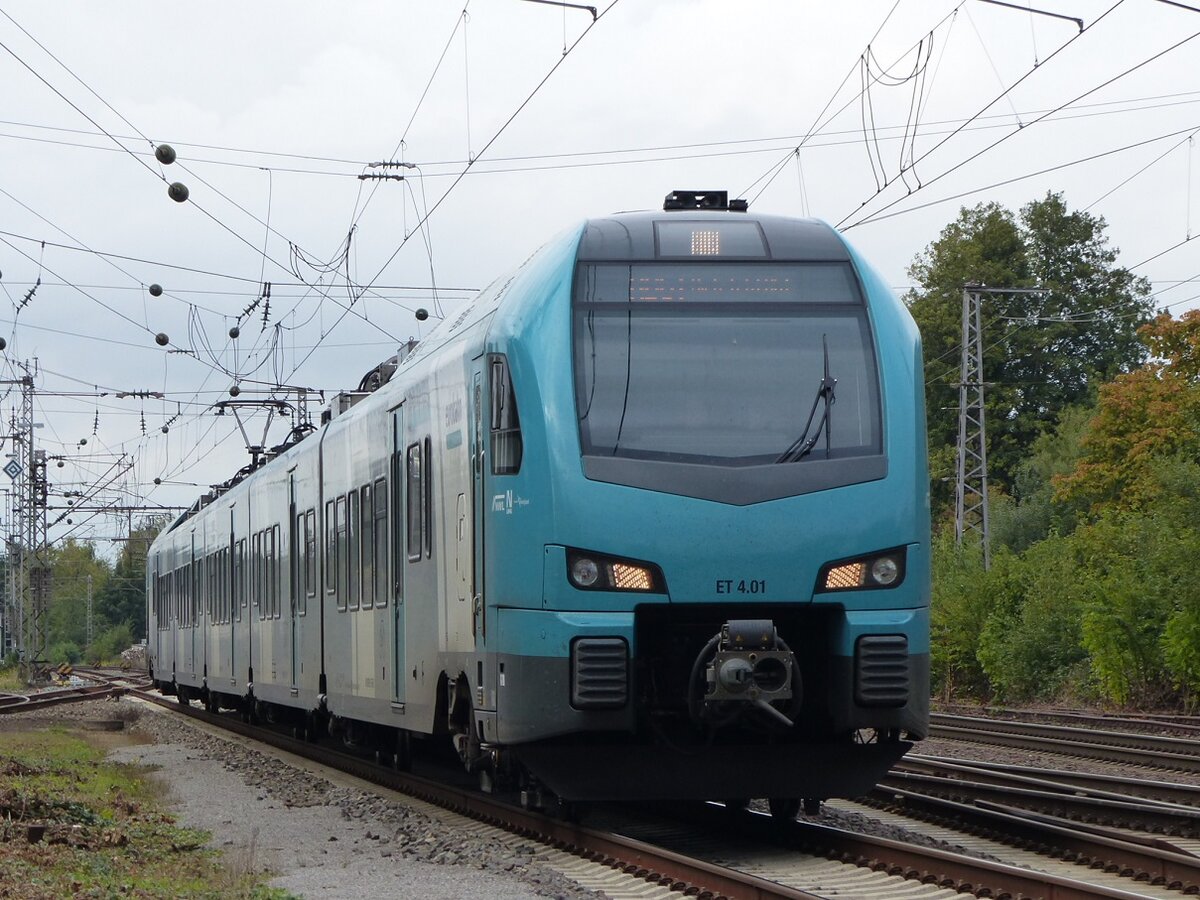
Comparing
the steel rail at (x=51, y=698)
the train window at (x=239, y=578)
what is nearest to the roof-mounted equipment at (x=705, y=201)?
the train window at (x=239, y=578)

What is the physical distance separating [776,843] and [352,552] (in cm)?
694

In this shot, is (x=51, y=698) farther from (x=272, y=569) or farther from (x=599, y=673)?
(x=599, y=673)

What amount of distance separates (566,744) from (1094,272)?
5844 cm

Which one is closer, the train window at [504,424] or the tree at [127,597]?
the train window at [504,424]

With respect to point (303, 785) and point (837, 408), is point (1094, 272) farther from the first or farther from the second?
point (837, 408)

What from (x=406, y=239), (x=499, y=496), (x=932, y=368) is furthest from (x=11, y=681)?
(x=499, y=496)

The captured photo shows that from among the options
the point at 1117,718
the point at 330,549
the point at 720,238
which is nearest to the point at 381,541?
the point at 330,549

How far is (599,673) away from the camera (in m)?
9.98

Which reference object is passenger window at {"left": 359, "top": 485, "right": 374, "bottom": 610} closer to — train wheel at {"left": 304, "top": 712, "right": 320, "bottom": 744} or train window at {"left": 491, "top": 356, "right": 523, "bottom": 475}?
train window at {"left": 491, "top": 356, "right": 523, "bottom": 475}

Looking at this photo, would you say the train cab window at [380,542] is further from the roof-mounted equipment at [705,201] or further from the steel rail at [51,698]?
the steel rail at [51,698]

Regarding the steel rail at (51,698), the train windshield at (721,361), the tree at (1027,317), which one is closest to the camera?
the train windshield at (721,361)

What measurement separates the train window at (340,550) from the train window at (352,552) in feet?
0.38

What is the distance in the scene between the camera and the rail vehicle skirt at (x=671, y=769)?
10.4m

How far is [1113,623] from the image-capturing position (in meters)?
28.8
